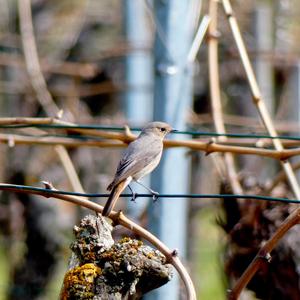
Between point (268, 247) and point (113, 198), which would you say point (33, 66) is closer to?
point (113, 198)

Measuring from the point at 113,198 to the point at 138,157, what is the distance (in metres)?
0.76

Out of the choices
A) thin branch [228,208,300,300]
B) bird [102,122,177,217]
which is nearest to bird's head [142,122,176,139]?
bird [102,122,177,217]

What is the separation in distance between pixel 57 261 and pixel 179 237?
360cm

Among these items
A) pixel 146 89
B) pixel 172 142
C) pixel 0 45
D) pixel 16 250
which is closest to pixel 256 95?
pixel 172 142

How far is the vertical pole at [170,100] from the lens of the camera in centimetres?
696

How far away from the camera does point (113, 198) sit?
4691 millimetres

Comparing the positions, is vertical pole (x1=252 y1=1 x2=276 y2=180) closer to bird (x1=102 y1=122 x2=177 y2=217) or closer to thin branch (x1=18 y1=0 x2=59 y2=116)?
thin branch (x1=18 y1=0 x2=59 y2=116)

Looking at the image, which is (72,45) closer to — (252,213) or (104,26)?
(104,26)

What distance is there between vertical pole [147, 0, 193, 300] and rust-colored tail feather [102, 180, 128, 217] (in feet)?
5.90

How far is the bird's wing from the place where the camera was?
527cm

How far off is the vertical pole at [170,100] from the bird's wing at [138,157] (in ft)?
4.56

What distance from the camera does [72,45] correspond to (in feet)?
49.6

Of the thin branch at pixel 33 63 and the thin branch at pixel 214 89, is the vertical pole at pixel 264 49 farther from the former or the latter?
the thin branch at pixel 214 89

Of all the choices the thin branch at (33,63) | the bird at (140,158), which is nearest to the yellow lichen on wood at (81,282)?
A: the bird at (140,158)
